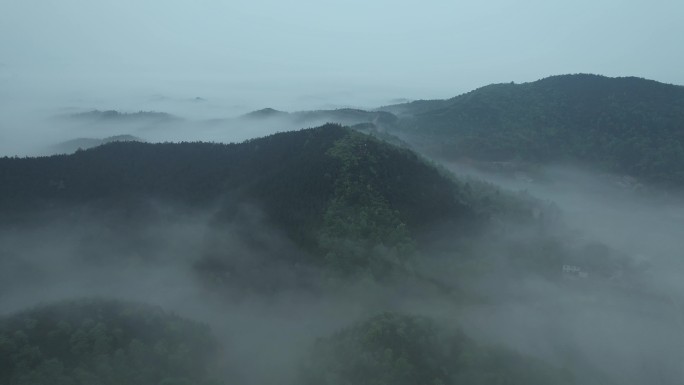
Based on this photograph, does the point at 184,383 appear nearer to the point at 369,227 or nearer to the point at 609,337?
the point at 369,227

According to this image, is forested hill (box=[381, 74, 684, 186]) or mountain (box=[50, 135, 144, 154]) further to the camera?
mountain (box=[50, 135, 144, 154])

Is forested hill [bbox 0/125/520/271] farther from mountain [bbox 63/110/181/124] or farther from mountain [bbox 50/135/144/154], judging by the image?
mountain [bbox 63/110/181/124]

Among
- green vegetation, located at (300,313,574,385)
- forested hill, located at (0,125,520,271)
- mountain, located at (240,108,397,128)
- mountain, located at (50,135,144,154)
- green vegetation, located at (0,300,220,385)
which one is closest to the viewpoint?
green vegetation, located at (0,300,220,385)

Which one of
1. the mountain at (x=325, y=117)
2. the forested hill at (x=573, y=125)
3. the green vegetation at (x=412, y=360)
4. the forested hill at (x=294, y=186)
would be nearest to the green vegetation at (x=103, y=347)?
the green vegetation at (x=412, y=360)

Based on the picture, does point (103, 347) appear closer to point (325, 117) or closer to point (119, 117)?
point (325, 117)

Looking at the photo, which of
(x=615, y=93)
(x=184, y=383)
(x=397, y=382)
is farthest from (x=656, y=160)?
(x=184, y=383)

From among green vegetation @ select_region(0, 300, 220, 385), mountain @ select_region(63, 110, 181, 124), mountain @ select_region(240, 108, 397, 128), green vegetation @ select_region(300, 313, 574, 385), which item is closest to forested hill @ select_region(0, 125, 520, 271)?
green vegetation @ select_region(300, 313, 574, 385)
